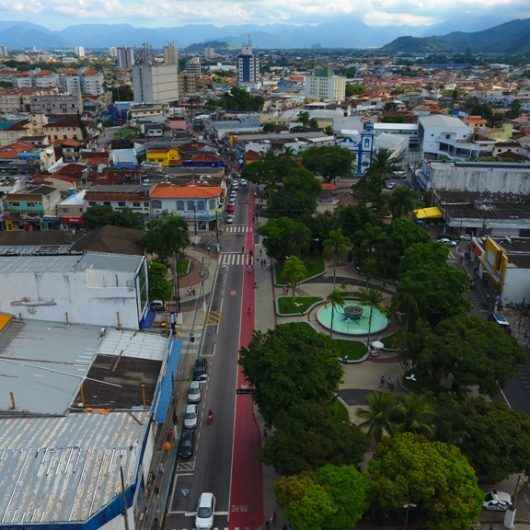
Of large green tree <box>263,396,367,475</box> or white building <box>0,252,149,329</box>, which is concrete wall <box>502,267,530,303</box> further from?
white building <box>0,252,149,329</box>

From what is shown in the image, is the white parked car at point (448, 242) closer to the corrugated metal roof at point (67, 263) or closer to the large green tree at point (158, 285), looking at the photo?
the large green tree at point (158, 285)

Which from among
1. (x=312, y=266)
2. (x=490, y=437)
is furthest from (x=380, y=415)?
(x=312, y=266)

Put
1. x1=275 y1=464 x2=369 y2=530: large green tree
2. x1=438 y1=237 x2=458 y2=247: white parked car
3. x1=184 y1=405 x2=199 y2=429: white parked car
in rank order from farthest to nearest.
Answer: x1=438 y1=237 x2=458 y2=247: white parked car
x1=184 y1=405 x2=199 y2=429: white parked car
x1=275 y1=464 x2=369 y2=530: large green tree

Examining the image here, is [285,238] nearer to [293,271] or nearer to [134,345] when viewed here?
[293,271]

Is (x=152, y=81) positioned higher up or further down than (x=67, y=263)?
higher up

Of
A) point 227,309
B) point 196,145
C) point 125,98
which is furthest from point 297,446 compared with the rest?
point 125,98

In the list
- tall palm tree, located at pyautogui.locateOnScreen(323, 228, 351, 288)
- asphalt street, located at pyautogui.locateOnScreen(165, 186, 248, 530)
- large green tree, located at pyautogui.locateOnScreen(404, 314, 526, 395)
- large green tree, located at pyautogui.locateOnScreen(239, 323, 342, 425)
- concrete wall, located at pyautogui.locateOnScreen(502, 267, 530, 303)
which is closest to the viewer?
asphalt street, located at pyautogui.locateOnScreen(165, 186, 248, 530)

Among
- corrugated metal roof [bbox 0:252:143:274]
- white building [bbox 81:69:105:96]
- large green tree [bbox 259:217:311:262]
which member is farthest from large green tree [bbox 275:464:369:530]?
white building [bbox 81:69:105:96]
